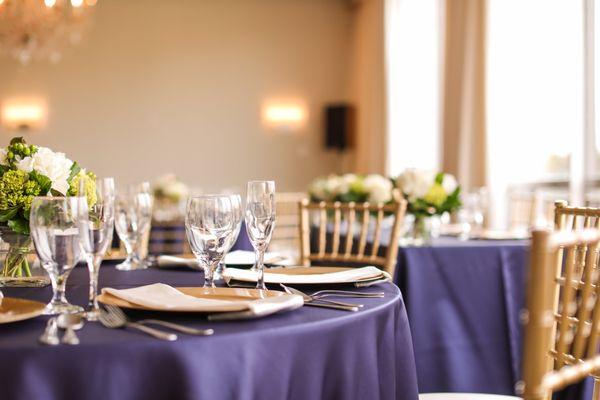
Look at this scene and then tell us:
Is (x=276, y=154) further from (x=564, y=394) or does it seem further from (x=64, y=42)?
(x=564, y=394)

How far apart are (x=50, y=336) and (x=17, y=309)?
0.78ft

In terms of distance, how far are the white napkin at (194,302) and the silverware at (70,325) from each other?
114 mm

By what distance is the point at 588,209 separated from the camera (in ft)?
5.74

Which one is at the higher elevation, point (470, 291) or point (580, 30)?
point (580, 30)

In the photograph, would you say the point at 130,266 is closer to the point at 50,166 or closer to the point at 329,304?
the point at 50,166

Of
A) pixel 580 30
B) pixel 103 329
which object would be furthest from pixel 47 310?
pixel 580 30

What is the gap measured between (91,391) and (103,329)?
13 cm

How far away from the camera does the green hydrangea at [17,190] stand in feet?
5.26

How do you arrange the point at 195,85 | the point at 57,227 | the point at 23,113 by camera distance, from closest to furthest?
the point at 57,227 → the point at 23,113 → the point at 195,85

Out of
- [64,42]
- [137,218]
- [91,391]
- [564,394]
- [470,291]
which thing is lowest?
[564,394]

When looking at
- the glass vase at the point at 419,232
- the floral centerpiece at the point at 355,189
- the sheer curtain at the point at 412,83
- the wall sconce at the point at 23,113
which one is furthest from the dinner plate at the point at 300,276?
the wall sconce at the point at 23,113

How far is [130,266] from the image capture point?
77.9 inches

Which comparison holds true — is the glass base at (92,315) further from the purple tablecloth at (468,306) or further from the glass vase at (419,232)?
the glass vase at (419,232)

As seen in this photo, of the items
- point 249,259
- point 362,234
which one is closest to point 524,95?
point 362,234
